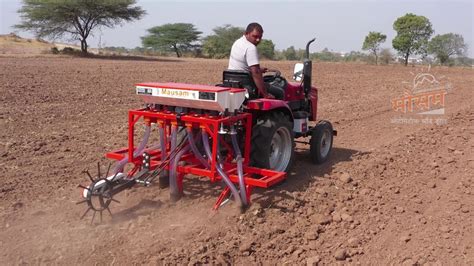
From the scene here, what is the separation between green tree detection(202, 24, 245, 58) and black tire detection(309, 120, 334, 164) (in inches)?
1422

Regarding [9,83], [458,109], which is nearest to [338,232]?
[458,109]

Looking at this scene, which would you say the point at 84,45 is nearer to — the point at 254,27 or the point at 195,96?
the point at 254,27

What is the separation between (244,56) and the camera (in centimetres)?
493

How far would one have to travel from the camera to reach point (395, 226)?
4254mm

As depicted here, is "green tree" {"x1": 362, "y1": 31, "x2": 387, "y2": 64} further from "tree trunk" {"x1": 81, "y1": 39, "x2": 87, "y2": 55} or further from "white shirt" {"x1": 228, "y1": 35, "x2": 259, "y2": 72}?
"white shirt" {"x1": 228, "y1": 35, "x2": 259, "y2": 72}

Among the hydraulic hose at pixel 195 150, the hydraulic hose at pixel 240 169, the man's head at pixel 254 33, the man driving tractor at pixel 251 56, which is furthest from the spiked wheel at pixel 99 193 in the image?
the man's head at pixel 254 33

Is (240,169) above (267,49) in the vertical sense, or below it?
below

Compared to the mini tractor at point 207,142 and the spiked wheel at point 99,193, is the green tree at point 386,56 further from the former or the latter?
the spiked wheel at point 99,193

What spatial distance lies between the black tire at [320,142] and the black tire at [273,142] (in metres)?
0.62

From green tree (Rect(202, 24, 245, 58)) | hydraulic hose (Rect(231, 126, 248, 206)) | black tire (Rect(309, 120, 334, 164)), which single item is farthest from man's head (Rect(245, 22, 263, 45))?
green tree (Rect(202, 24, 245, 58))

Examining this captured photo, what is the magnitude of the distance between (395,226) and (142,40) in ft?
154

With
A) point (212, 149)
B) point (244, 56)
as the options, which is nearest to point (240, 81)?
point (244, 56)

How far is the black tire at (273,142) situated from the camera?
488 centimetres

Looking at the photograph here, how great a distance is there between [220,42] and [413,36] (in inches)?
699
